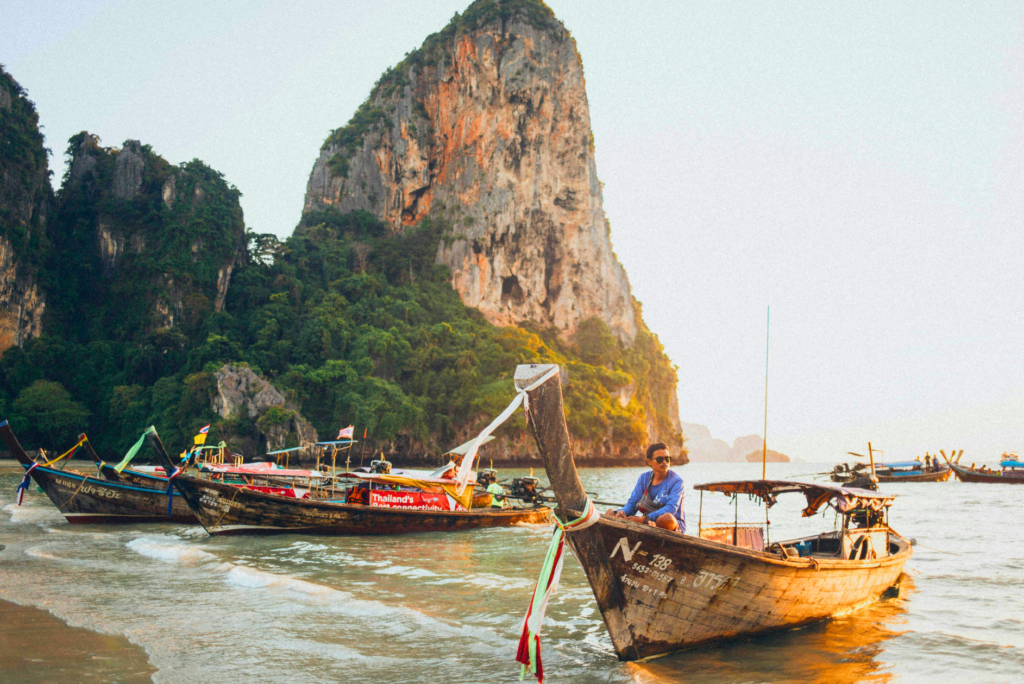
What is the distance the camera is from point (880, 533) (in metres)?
9.01

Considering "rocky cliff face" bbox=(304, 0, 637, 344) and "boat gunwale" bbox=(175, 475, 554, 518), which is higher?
"rocky cliff face" bbox=(304, 0, 637, 344)

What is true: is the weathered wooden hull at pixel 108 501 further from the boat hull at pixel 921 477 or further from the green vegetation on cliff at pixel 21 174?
the green vegetation on cliff at pixel 21 174

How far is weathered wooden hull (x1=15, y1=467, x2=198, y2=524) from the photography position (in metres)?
15.5

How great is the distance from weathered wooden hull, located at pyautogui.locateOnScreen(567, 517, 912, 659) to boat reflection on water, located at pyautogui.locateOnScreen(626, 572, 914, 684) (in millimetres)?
125

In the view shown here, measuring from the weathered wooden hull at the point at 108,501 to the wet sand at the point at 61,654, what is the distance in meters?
9.02

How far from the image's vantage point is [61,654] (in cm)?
593

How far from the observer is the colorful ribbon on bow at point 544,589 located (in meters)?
4.83

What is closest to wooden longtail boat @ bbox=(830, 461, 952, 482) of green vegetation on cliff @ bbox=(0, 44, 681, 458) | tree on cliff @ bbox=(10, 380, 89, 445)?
green vegetation on cliff @ bbox=(0, 44, 681, 458)

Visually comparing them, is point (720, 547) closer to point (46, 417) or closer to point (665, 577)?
point (665, 577)

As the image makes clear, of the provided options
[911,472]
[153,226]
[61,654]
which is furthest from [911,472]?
[153,226]

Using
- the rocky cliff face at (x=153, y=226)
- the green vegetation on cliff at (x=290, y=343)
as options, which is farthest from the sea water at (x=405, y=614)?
the rocky cliff face at (x=153, y=226)

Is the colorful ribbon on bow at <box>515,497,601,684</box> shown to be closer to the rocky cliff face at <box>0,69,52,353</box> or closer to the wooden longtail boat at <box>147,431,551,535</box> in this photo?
the wooden longtail boat at <box>147,431,551,535</box>

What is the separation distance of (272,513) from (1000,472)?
48.6m

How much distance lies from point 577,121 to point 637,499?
7672 centimetres
